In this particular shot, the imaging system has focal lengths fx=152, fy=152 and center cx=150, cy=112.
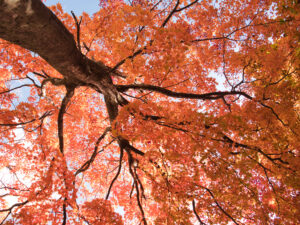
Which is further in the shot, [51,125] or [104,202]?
[51,125]

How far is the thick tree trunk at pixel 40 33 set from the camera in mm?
1833

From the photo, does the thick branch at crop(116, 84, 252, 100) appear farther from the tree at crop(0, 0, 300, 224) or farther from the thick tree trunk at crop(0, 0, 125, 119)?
the thick tree trunk at crop(0, 0, 125, 119)

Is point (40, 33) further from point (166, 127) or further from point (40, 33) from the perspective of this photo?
point (166, 127)

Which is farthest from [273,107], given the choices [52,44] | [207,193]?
[52,44]

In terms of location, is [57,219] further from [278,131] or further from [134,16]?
[278,131]

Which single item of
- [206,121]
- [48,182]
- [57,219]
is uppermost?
[206,121]

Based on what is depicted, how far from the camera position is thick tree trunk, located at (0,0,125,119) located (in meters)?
1.83

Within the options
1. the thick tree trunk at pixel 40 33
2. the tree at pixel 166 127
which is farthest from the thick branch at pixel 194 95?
the thick tree trunk at pixel 40 33

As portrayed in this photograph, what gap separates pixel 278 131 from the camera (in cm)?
427

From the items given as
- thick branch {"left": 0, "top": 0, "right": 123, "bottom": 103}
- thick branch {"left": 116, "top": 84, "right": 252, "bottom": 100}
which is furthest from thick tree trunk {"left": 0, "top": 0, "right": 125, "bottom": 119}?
thick branch {"left": 116, "top": 84, "right": 252, "bottom": 100}

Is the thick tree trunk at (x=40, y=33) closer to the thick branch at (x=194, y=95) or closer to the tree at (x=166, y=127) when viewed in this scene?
the tree at (x=166, y=127)

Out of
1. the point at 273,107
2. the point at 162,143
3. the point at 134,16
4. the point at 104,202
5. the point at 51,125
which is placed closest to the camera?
the point at 134,16

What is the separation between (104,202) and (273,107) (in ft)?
18.5

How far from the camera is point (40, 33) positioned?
221cm
